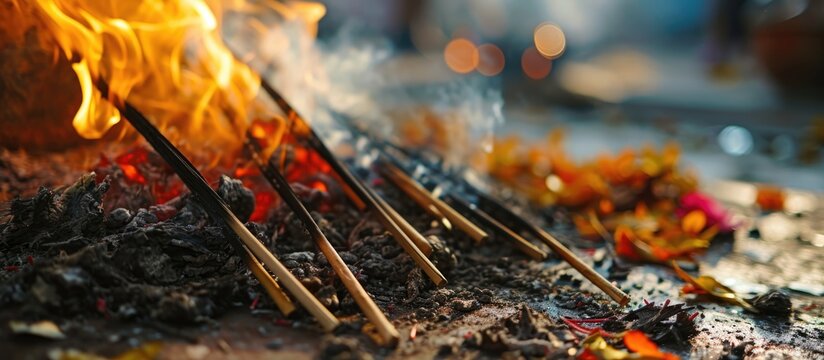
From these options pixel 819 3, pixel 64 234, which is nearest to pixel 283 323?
pixel 64 234

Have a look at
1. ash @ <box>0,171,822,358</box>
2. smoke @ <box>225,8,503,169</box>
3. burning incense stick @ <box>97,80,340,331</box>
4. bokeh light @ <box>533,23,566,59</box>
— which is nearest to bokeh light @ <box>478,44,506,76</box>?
bokeh light @ <box>533,23,566,59</box>

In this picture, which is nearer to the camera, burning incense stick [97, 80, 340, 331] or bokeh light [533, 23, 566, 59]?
burning incense stick [97, 80, 340, 331]

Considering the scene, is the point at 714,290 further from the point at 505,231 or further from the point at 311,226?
the point at 311,226

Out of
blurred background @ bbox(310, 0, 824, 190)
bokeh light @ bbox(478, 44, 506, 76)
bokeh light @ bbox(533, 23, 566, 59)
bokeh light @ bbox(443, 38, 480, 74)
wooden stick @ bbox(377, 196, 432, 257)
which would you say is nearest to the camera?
wooden stick @ bbox(377, 196, 432, 257)

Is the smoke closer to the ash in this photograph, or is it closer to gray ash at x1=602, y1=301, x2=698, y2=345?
the ash

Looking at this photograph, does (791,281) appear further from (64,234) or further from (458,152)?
(64,234)

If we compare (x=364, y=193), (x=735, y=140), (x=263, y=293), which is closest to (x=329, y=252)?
(x=263, y=293)
